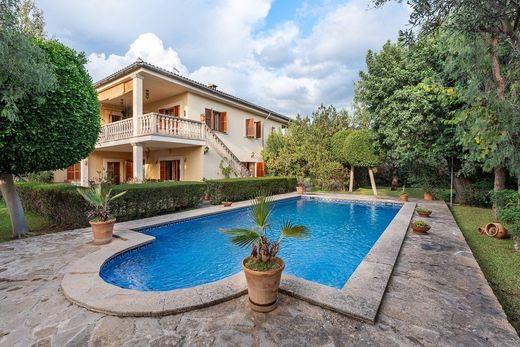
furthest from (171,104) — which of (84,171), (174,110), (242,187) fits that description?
(84,171)

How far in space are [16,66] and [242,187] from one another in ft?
33.1

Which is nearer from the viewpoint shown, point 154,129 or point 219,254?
point 219,254

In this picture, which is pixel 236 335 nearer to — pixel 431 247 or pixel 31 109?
pixel 431 247

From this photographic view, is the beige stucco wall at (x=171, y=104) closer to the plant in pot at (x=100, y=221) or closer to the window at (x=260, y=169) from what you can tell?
the window at (x=260, y=169)

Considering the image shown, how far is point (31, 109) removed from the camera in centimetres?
581

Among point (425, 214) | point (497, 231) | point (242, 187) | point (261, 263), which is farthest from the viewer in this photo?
point (242, 187)

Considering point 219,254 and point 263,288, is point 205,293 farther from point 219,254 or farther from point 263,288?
point 219,254

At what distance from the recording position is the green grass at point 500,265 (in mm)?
3600

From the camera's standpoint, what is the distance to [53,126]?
623 cm

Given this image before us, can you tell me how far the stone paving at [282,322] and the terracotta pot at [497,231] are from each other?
3652 millimetres

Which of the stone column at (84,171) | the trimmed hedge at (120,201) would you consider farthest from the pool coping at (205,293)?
the stone column at (84,171)

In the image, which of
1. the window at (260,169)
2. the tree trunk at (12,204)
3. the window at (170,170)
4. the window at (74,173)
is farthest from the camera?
the window at (260,169)

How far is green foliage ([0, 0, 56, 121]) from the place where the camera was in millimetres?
4242

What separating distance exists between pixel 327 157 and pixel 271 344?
1611 cm
